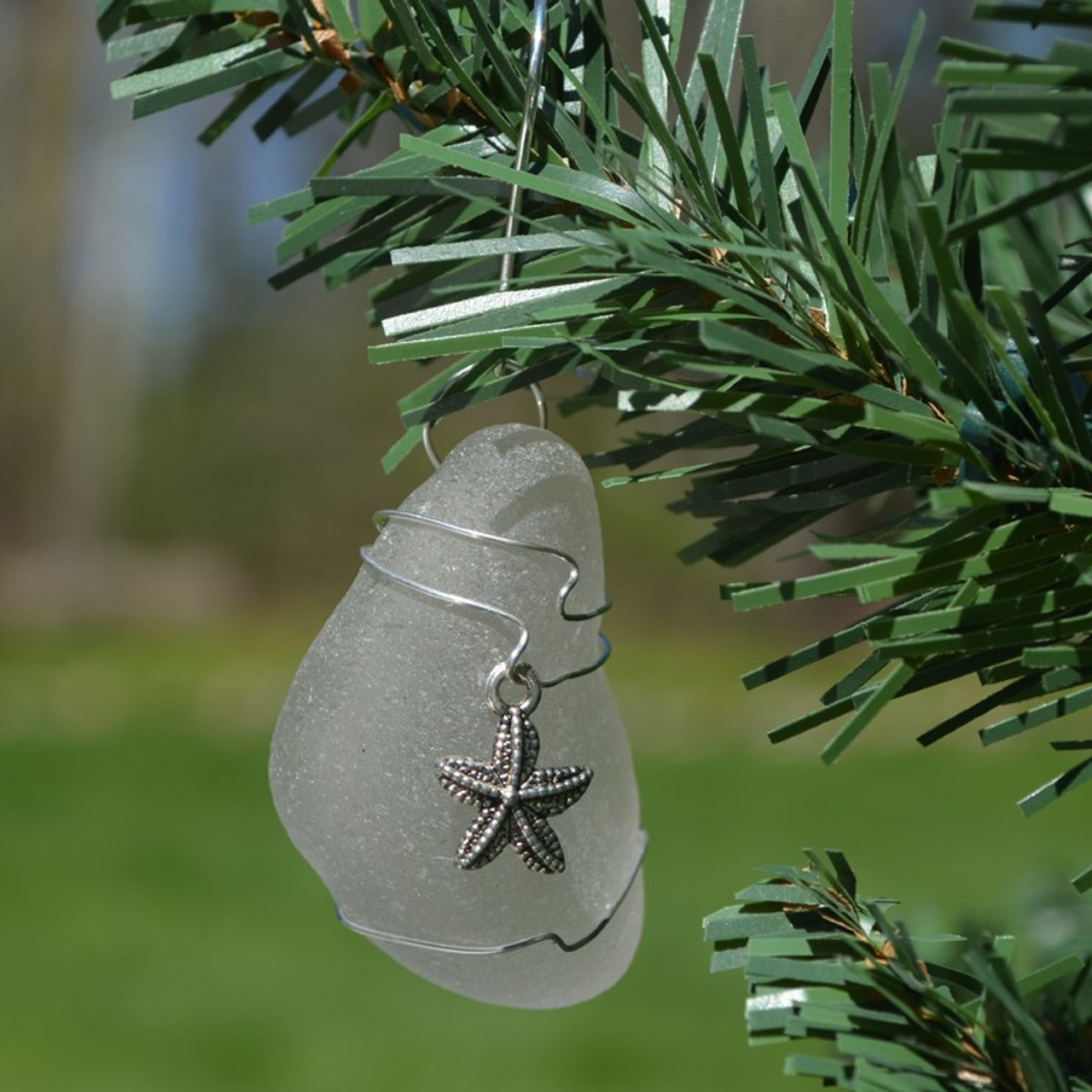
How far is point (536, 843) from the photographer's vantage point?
36 cm

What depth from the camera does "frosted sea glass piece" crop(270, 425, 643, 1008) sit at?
350mm

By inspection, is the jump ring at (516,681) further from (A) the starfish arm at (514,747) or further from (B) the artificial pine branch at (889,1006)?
(B) the artificial pine branch at (889,1006)

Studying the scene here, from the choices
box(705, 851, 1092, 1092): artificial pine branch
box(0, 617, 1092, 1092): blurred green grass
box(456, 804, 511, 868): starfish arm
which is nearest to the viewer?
box(705, 851, 1092, 1092): artificial pine branch

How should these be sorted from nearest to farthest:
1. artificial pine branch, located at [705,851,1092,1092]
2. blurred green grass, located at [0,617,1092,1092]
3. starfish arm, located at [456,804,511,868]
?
artificial pine branch, located at [705,851,1092,1092], starfish arm, located at [456,804,511,868], blurred green grass, located at [0,617,1092,1092]

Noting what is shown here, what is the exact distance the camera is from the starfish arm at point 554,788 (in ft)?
1.16

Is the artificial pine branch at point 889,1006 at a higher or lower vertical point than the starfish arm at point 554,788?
higher

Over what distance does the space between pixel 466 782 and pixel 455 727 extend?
0.6 inches

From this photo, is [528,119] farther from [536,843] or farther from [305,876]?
[305,876]

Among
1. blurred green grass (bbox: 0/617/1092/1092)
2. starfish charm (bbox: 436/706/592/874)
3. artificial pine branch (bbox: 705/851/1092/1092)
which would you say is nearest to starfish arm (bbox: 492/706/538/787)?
starfish charm (bbox: 436/706/592/874)

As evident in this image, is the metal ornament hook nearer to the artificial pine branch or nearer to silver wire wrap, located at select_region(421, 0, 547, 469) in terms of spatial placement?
silver wire wrap, located at select_region(421, 0, 547, 469)

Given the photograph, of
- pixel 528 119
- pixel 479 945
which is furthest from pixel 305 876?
pixel 528 119

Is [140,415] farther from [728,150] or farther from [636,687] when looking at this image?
[728,150]

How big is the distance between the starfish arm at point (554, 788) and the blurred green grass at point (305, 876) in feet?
0.70

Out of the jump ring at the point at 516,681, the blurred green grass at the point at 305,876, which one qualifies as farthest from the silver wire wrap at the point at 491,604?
the blurred green grass at the point at 305,876
